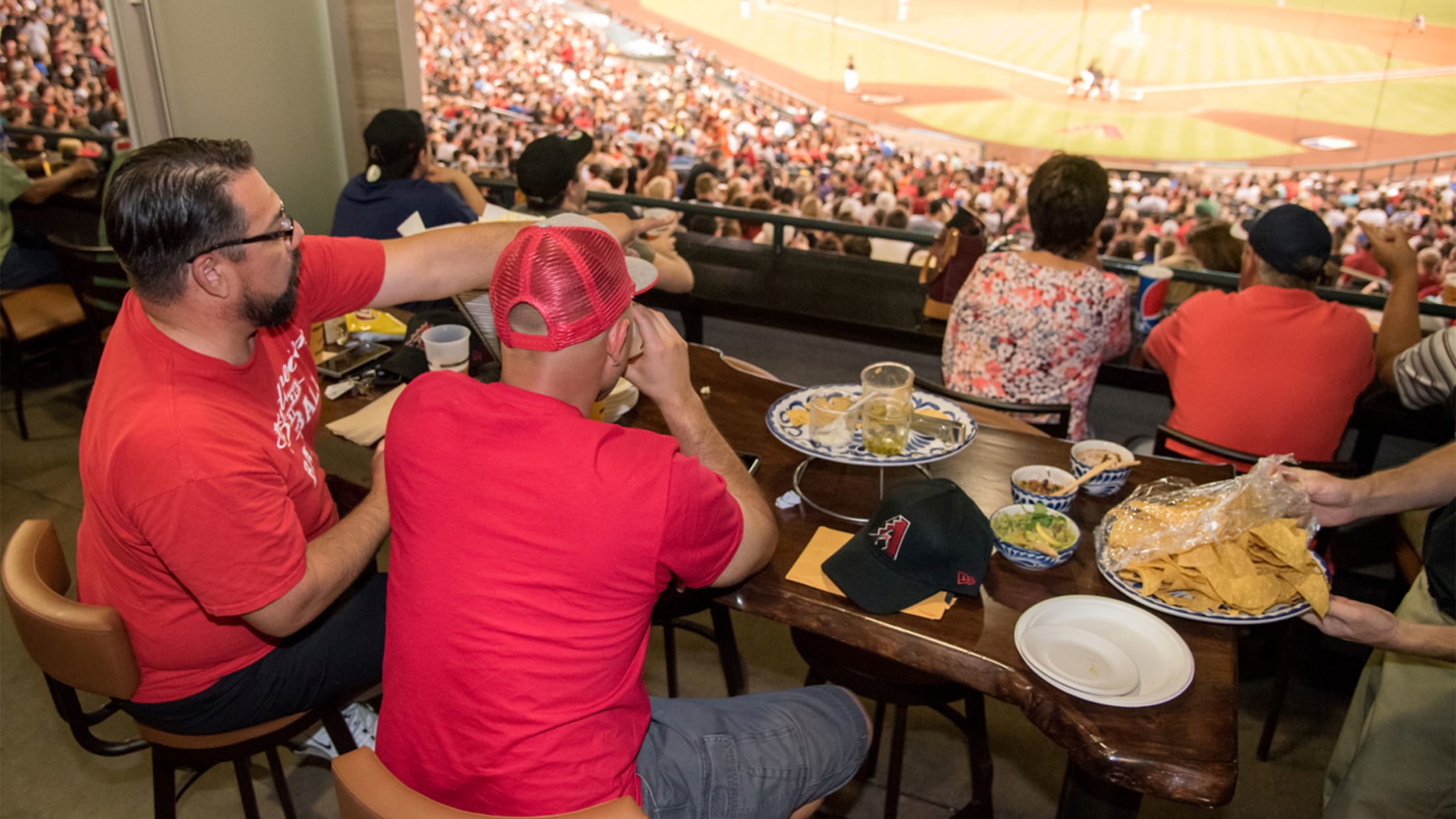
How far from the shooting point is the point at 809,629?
150cm

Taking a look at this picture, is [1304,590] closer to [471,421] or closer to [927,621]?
[927,621]

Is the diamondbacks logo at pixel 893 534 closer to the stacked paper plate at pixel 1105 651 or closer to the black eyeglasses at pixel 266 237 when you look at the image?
the stacked paper plate at pixel 1105 651

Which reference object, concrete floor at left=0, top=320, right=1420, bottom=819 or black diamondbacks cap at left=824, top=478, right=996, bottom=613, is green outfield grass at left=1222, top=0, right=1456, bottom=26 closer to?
concrete floor at left=0, top=320, right=1420, bottom=819

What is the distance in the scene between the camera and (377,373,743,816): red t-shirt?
1.18 m

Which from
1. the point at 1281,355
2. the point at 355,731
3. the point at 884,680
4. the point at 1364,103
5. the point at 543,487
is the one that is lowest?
the point at 355,731

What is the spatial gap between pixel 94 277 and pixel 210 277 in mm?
2749

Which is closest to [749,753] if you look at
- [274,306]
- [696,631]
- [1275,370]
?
[696,631]

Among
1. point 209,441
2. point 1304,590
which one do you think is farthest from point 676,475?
point 1304,590

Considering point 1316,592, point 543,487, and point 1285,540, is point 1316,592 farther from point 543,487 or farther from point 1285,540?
point 543,487

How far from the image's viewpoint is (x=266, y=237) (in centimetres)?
159

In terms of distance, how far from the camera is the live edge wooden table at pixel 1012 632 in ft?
3.93

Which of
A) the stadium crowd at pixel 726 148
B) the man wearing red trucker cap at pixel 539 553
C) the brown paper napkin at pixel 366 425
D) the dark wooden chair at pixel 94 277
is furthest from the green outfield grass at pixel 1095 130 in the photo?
the man wearing red trucker cap at pixel 539 553

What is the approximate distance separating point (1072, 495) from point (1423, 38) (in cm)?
736

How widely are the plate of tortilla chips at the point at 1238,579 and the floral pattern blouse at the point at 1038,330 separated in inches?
41.9
